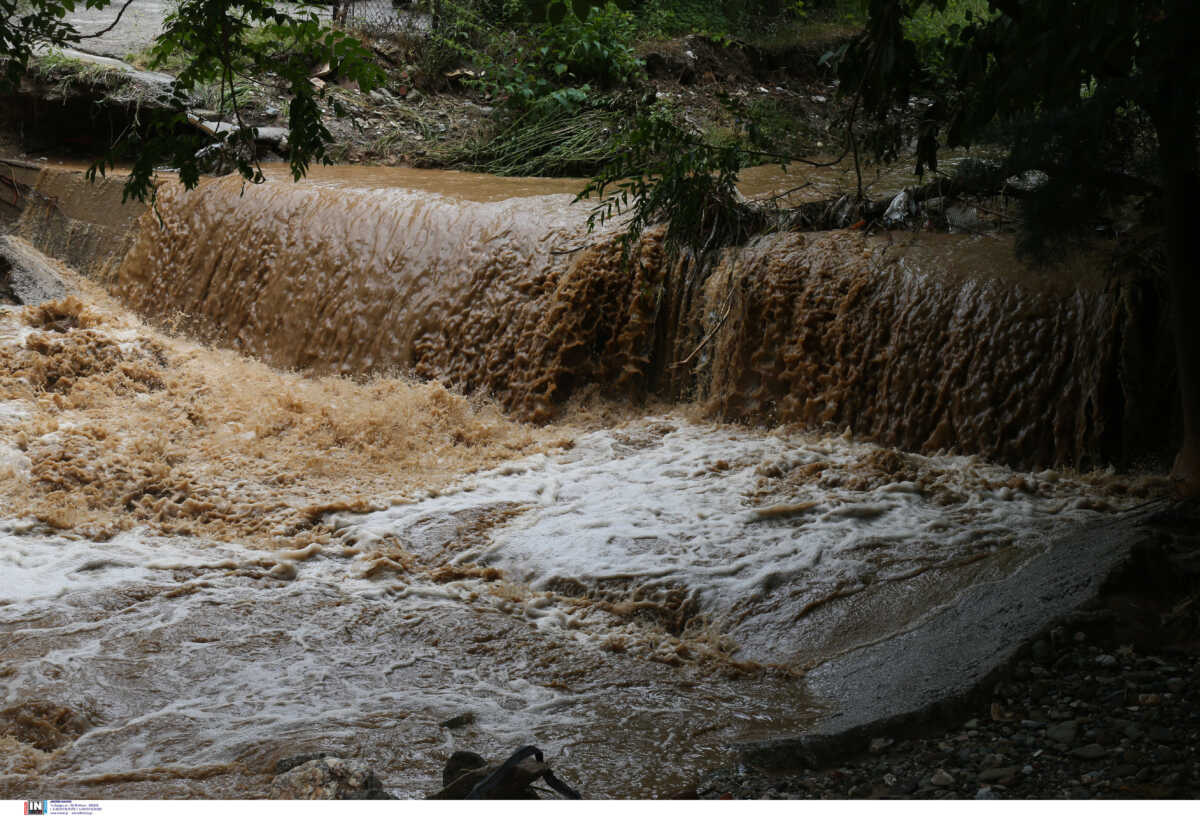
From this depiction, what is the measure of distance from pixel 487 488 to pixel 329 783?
10.1 feet

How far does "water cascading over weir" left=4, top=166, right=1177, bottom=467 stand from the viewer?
4676 millimetres

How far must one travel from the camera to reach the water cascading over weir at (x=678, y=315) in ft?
15.3

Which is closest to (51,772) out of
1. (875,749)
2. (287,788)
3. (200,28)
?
(287,788)

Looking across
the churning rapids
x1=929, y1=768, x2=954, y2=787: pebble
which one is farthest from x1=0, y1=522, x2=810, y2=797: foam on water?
x1=929, y1=768, x2=954, y2=787: pebble

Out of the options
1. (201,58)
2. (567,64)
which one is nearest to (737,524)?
(201,58)

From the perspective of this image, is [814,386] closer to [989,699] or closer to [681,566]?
[681,566]

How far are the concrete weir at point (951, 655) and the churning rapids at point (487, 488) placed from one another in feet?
0.48

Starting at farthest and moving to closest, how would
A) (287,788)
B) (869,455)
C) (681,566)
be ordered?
(869,455) < (681,566) < (287,788)

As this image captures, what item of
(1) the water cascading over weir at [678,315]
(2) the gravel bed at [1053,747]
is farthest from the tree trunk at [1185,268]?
(2) the gravel bed at [1053,747]

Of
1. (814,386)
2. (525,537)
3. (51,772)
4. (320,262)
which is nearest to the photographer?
(51,772)

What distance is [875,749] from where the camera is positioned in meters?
2.51

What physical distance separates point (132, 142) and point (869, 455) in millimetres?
3463

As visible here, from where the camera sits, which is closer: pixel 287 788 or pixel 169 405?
pixel 287 788

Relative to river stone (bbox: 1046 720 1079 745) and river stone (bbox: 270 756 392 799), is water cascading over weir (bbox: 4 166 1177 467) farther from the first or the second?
river stone (bbox: 270 756 392 799)
